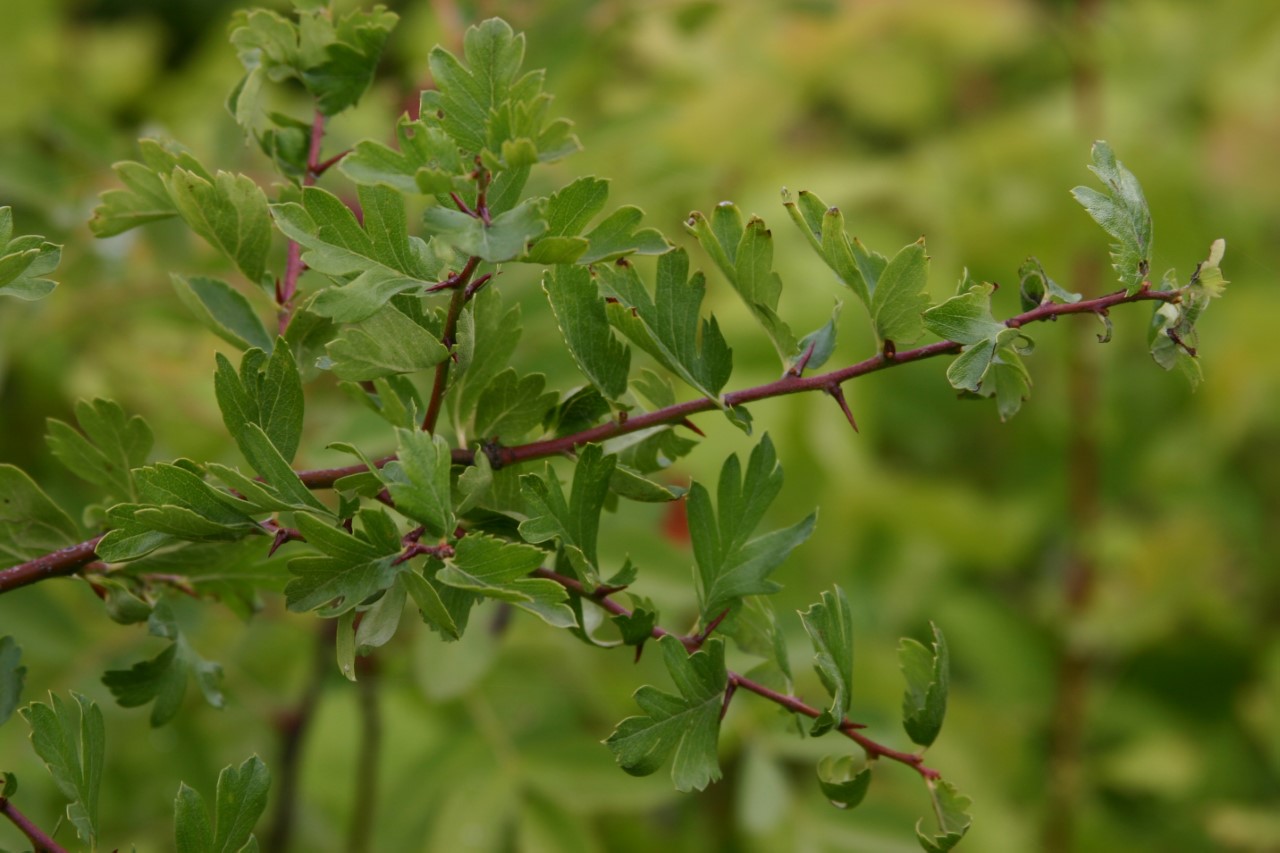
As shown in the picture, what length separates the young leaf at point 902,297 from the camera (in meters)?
Answer: 0.35

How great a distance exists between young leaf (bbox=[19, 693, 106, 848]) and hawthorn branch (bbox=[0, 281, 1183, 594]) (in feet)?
0.12

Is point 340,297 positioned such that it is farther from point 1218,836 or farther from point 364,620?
point 1218,836

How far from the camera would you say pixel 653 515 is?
0.88 m

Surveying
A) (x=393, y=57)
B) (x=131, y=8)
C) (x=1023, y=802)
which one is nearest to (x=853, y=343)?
(x=1023, y=802)

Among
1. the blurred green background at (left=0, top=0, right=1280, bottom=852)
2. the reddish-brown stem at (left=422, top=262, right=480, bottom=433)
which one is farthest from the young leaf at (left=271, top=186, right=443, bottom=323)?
the blurred green background at (left=0, top=0, right=1280, bottom=852)

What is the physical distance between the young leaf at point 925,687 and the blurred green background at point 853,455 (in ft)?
1.07

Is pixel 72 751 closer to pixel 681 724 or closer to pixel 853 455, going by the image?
pixel 681 724

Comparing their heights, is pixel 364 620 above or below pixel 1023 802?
above

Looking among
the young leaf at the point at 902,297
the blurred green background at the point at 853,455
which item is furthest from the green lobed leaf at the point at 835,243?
the blurred green background at the point at 853,455

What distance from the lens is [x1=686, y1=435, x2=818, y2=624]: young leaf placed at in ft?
1.26

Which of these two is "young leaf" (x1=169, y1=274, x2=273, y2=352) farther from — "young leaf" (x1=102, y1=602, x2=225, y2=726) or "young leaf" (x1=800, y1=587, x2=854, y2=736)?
"young leaf" (x1=800, y1=587, x2=854, y2=736)

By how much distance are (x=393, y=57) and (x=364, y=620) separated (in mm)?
1102

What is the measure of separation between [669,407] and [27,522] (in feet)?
0.68

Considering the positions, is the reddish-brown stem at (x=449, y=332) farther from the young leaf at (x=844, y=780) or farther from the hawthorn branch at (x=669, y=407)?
the young leaf at (x=844, y=780)
